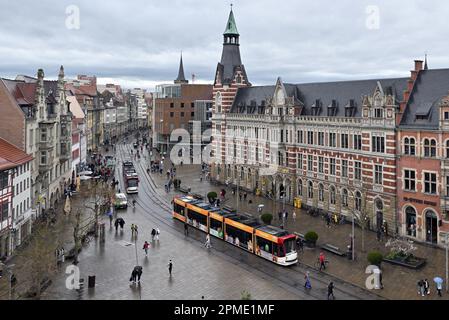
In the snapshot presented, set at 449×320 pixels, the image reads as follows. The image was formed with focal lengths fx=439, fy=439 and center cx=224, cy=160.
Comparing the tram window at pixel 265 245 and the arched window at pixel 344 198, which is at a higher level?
the arched window at pixel 344 198

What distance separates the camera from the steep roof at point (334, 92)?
5894 cm

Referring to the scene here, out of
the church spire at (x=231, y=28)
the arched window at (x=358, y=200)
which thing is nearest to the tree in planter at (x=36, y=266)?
the arched window at (x=358, y=200)

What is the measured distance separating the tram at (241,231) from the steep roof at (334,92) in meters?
24.1

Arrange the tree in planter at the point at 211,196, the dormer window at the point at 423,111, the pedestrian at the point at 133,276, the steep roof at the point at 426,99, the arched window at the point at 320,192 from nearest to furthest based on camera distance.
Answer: the pedestrian at the point at 133,276 < the steep roof at the point at 426,99 < the dormer window at the point at 423,111 < the arched window at the point at 320,192 < the tree in planter at the point at 211,196

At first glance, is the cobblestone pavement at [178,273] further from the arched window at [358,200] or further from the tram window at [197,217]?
the arched window at [358,200]

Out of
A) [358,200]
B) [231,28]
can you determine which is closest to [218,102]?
[231,28]

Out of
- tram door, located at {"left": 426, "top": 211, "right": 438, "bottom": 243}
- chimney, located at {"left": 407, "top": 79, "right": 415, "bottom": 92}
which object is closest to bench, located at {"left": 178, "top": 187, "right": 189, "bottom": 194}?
chimney, located at {"left": 407, "top": 79, "right": 415, "bottom": 92}

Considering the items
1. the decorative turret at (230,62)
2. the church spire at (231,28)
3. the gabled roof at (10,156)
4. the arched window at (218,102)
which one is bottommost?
the gabled roof at (10,156)

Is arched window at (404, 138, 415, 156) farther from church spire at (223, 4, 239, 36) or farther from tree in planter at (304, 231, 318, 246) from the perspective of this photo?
church spire at (223, 4, 239, 36)

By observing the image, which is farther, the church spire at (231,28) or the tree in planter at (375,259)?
the church spire at (231,28)

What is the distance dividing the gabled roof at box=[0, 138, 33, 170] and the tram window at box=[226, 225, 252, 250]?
2484 centimetres

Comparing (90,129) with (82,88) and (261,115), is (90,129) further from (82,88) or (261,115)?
(261,115)

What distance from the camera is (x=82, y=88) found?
15550 centimetres
